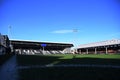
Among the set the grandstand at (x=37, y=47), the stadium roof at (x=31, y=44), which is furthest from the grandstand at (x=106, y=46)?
the stadium roof at (x=31, y=44)

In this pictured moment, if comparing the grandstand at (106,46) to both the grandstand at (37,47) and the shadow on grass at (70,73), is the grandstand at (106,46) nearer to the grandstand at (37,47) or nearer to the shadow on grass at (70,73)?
the grandstand at (37,47)

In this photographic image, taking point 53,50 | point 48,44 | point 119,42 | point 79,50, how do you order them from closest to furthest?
point 119,42, point 48,44, point 79,50, point 53,50

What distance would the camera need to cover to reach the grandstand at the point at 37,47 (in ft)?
301

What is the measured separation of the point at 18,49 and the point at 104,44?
46.8m

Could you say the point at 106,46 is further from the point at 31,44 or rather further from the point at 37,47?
the point at 37,47

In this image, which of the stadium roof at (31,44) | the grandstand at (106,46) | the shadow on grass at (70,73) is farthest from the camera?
the stadium roof at (31,44)

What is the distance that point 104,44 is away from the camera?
76.9 meters

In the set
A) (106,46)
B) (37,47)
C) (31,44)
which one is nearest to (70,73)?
(106,46)

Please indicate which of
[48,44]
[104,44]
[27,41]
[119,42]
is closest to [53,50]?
[48,44]

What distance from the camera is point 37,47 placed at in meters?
104

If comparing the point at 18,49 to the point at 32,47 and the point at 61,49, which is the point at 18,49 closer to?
the point at 32,47

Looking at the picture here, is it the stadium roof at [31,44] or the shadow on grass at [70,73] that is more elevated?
the stadium roof at [31,44]

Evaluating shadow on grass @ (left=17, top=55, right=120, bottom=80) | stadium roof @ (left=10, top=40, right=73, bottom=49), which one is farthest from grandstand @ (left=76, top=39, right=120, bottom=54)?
shadow on grass @ (left=17, top=55, right=120, bottom=80)

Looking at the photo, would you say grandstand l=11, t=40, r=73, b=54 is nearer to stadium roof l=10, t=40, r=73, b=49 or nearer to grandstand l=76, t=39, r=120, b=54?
stadium roof l=10, t=40, r=73, b=49
